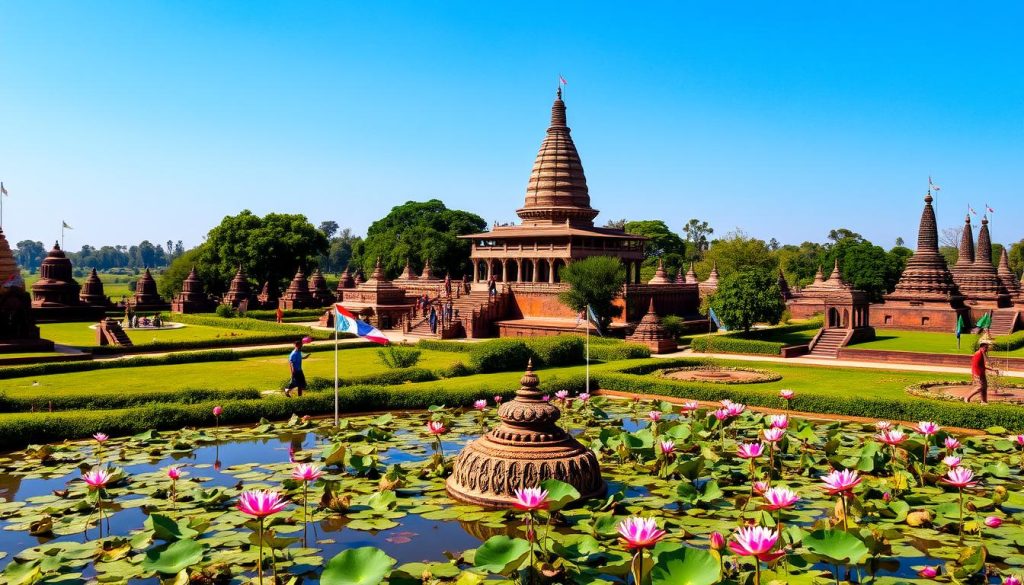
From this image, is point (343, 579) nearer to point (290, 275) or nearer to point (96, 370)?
point (96, 370)

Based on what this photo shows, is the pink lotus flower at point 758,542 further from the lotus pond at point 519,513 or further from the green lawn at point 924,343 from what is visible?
the green lawn at point 924,343

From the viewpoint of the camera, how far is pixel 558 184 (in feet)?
170

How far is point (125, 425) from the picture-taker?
17.2 meters

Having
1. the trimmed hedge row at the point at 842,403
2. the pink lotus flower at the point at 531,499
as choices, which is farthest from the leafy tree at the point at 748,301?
the pink lotus flower at the point at 531,499

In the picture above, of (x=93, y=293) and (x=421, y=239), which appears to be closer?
(x=93, y=293)

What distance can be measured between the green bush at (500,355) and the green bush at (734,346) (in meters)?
10.6

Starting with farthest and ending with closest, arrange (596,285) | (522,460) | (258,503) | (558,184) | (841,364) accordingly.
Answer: (558,184) → (596,285) → (841,364) → (522,460) → (258,503)

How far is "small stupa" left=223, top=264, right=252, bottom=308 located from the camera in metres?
64.2

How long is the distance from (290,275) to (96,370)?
4410cm

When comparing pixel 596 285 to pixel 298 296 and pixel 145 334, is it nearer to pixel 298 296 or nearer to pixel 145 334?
pixel 145 334

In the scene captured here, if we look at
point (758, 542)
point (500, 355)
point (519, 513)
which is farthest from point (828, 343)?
point (758, 542)

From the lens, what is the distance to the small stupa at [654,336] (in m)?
35.1

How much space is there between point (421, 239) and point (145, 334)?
3669 cm

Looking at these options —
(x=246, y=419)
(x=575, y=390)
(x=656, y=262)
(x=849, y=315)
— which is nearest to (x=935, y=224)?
(x=849, y=315)
